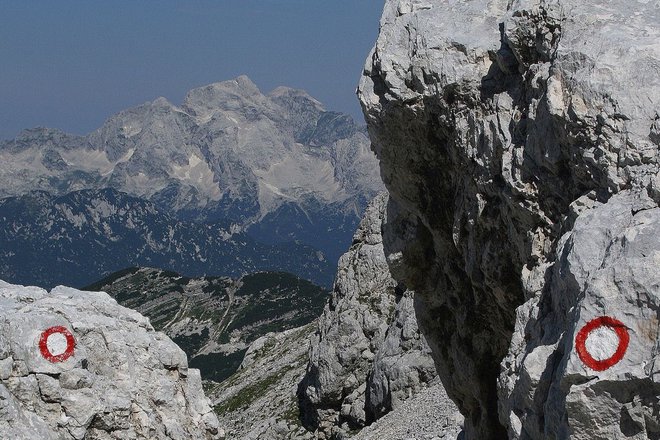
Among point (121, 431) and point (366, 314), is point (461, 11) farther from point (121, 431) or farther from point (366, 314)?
point (366, 314)

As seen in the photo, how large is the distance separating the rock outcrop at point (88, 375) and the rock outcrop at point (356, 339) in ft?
125

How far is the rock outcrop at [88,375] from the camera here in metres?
19.3

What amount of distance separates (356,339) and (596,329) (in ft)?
187

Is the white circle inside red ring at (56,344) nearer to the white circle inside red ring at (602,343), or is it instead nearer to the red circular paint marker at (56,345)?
the red circular paint marker at (56,345)

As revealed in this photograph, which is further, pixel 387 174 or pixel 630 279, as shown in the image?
pixel 387 174

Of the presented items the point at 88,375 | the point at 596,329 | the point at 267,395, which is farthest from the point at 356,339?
the point at 596,329

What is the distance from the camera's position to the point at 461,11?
20922mm

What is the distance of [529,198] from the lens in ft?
57.8

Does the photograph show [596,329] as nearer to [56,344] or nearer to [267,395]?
[56,344]

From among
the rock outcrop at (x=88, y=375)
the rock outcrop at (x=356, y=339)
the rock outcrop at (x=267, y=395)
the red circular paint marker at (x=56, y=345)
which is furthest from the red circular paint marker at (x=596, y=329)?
the rock outcrop at (x=267, y=395)

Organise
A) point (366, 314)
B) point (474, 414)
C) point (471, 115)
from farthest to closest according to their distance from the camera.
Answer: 1. point (366, 314)
2. point (474, 414)
3. point (471, 115)

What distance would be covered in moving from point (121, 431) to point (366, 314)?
1934 inches

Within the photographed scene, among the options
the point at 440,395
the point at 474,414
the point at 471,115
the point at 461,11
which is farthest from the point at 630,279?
the point at 440,395

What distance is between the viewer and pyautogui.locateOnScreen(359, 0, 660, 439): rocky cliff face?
1205cm
